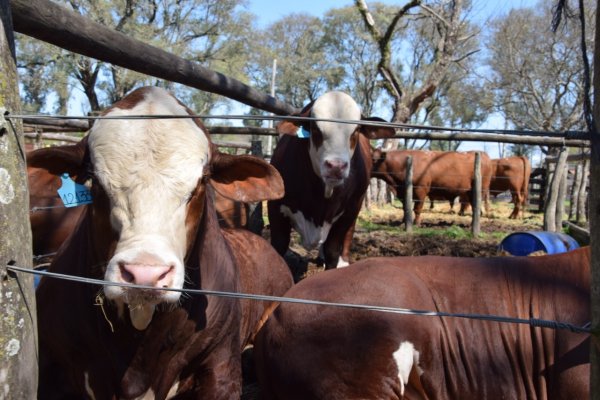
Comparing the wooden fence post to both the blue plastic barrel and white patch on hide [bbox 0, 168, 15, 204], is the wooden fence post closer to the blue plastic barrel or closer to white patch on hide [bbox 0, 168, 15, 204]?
the blue plastic barrel

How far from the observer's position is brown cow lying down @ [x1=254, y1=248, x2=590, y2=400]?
2.36 meters

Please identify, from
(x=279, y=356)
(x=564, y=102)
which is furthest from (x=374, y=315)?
(x=564, y=102)

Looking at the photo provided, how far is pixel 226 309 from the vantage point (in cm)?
253

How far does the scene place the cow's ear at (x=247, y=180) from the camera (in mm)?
2416

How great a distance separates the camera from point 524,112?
29.7 metres

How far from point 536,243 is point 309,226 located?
2.19 m

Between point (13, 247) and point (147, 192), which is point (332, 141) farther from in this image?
point (13, 247)

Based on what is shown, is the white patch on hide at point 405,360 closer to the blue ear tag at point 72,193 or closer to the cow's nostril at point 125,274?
the cow's nostril at point 125,274

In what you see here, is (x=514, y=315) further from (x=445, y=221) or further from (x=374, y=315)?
(x=445, y=221)

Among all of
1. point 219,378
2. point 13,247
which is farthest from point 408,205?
point 13,247

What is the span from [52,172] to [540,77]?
2817 centimetres

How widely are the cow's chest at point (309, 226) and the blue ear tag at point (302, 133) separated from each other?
798 mm

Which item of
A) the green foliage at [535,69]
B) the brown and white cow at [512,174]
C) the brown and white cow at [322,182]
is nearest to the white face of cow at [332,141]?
the brown and white cow at [322,182]

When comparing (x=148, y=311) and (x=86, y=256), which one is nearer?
(x=148, y=311)
